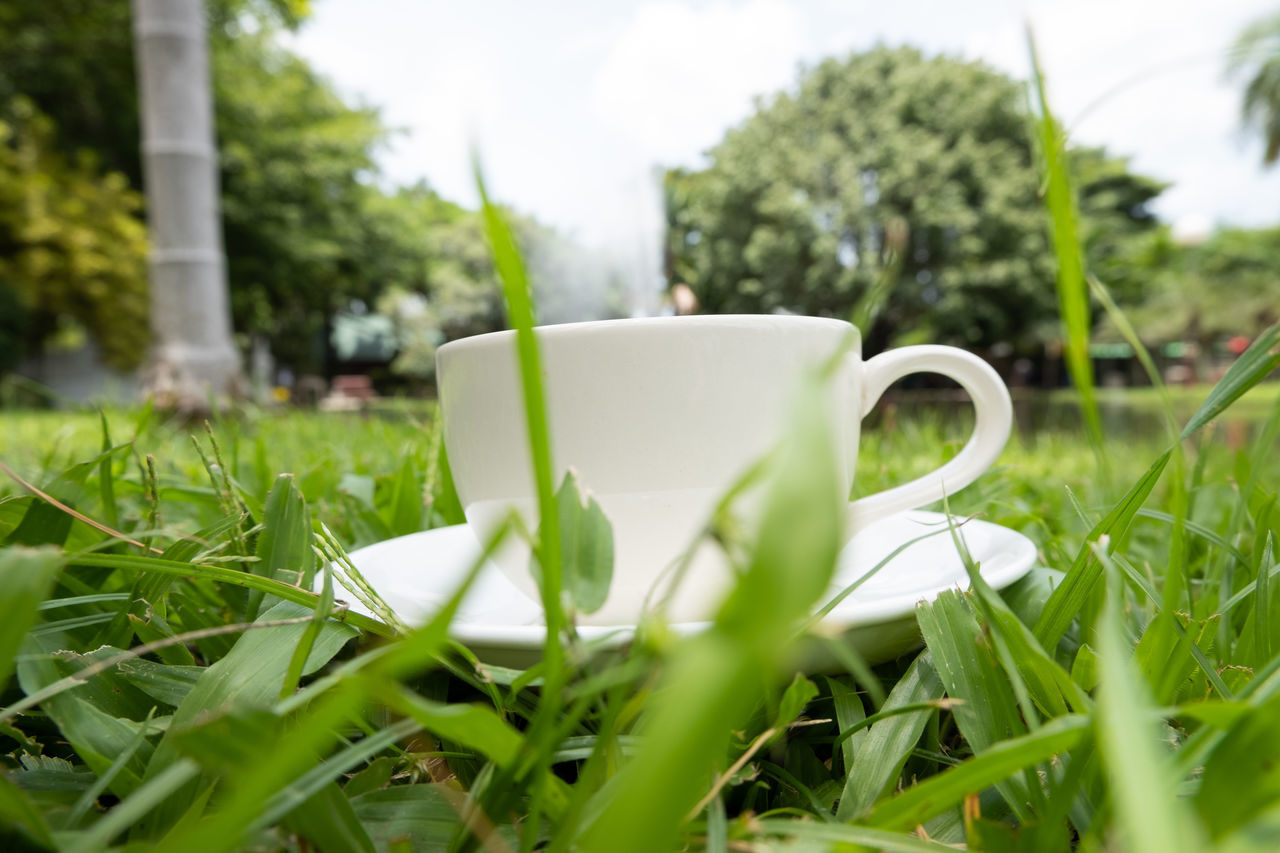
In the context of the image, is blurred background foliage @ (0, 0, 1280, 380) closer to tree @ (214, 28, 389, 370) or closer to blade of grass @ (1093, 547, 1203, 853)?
tree @ (214, 28, 389, 370)

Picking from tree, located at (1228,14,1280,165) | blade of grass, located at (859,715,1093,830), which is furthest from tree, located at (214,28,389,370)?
tree, located at (1228,14,1280,165)

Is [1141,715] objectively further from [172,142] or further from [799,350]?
[172,142]

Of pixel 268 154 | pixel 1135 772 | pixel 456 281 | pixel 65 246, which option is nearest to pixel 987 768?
pixel 1135 772

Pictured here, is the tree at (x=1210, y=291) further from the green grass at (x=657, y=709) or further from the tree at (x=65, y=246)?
the green grass at (x=657, y=709)

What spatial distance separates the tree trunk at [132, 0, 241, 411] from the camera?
299cm

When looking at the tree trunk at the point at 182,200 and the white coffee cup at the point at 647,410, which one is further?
the tree trunk at the point at 182,200

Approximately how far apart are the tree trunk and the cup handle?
2929 mm

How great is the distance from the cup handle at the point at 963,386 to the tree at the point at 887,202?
1073 centimetres

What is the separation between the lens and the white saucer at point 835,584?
0.28 meters

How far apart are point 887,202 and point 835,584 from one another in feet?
38.9

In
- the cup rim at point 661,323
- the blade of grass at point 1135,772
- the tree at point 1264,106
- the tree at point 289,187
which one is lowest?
the blade of grass at point 1135,772

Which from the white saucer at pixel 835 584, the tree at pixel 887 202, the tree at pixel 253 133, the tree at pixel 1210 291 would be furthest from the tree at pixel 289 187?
the tree at pixel 1210 291

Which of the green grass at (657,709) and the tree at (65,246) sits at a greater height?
the tree at (65,246)

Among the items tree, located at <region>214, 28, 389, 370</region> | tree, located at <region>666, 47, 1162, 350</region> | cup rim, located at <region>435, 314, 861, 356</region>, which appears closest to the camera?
cup rim, located at <region>435, 314, 861, 356</region>
